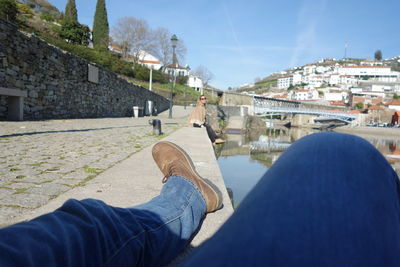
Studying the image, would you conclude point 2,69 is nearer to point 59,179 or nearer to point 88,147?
point 88,147

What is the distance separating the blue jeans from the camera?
0.41 meters

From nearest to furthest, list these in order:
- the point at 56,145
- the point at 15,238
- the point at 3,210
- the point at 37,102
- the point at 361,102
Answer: the point at 15,238 → the point at 3,210 → the point at 56,145 → the point at 37,102 → the point at 361,102

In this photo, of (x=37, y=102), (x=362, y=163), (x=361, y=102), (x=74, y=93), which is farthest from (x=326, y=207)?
(x=361, y=102)

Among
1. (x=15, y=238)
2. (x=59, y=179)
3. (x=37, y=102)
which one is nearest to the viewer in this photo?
(x=15, y=238)

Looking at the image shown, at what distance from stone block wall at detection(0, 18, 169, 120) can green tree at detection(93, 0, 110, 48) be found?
32.2m

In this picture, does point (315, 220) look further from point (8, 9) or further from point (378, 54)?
point (378, 54)

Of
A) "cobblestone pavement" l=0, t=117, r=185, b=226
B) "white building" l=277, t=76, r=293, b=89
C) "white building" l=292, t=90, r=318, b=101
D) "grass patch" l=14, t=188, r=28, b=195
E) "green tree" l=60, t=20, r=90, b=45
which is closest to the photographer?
"cobblestone pavement" l=0, t=117, r=185, b=226

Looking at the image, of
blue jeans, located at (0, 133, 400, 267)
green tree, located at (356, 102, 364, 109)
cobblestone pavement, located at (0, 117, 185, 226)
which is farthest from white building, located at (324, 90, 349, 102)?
blue jeans, located at (0, 133, 400, 267)

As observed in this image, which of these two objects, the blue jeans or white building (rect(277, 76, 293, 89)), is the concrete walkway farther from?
white building (rect(277, 76, 293, 89))

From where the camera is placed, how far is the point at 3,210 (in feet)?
4.69

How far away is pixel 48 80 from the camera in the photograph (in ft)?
23.9

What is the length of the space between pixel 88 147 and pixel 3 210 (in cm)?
241

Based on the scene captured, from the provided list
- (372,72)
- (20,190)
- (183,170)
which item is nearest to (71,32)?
(20,190)

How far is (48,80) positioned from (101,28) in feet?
121
